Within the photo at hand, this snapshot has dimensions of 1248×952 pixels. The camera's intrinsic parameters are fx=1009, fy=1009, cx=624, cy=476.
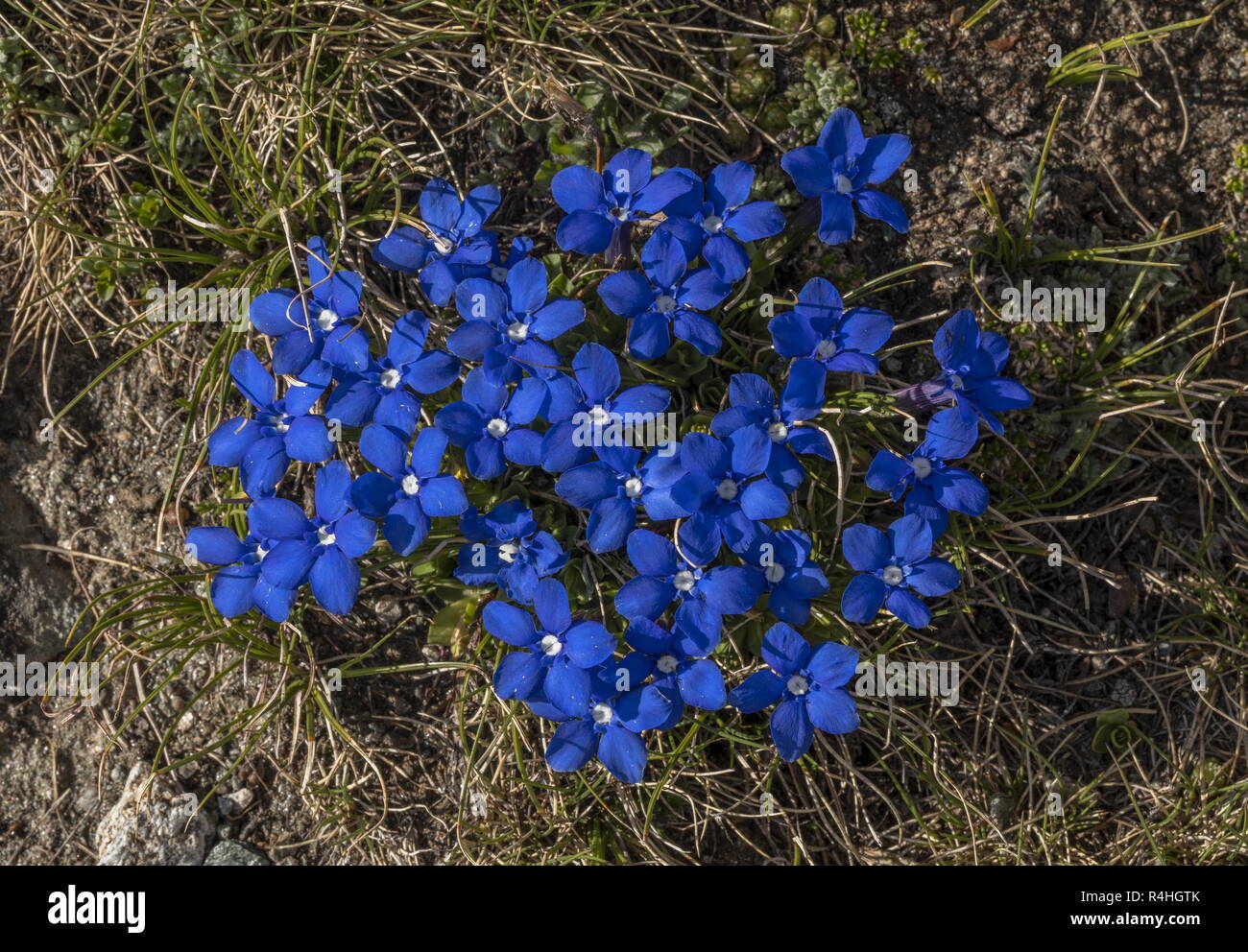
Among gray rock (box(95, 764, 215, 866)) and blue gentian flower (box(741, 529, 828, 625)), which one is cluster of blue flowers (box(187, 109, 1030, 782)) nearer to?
blue gentian flower (box(741, 529, 828, 625))

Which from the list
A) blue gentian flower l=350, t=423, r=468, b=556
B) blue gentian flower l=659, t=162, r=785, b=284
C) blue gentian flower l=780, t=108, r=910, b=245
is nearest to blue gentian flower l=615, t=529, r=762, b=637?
blue gentian flower l=350, t=423, r=468, b=556

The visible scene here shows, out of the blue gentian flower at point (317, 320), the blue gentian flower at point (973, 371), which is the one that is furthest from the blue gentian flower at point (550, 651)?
the blue gentian flower at point (973, 371)

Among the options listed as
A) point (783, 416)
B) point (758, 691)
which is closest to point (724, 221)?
point (783, 416)

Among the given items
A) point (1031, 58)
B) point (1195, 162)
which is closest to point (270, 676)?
point (1031, 58)

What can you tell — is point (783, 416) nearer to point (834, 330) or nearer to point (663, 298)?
point (834, 330)

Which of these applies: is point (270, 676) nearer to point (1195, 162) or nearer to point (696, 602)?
point (696, 602)

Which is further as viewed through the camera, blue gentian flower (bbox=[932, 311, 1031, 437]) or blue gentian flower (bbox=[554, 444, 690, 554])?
blue gentian flower (bbox=[932, 311, 1031, 437])
